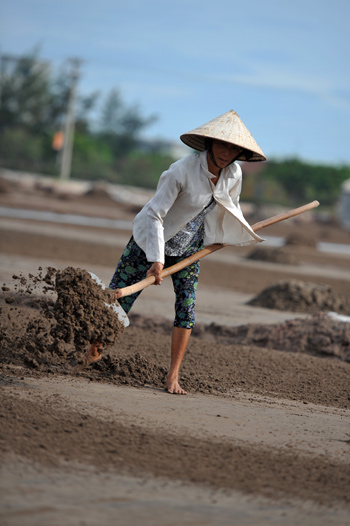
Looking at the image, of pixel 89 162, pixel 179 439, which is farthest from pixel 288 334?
pixel 89 162

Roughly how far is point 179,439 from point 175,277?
1.29 m

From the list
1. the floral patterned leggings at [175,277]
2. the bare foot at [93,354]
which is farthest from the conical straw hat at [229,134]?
the bare foot at [93,354]

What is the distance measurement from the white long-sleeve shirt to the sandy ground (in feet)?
3.26

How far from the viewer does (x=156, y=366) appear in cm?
509

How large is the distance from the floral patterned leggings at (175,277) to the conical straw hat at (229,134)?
0.71 meters

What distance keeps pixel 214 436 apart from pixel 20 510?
4.59ft

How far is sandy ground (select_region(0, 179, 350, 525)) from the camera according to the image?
2885mm

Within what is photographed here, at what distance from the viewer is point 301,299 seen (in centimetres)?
877

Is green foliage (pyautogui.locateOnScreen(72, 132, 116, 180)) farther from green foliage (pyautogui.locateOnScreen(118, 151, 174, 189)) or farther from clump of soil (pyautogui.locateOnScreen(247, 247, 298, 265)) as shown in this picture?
clump of soil (pyautogui.locateOnScreen(247, 247, 298, 265))

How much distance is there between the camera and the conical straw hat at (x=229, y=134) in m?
4.40

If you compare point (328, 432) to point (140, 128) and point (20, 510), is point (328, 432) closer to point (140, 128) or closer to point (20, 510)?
point (20, 510)

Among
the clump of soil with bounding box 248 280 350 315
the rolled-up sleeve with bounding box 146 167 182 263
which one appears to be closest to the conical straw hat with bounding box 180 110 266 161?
the rolled-up sleeve with bounding box 146 167 182 263

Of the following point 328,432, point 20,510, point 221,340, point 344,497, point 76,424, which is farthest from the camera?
point 221,340

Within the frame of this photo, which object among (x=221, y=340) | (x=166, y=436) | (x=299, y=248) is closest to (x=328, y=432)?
(x=166, y=436)
